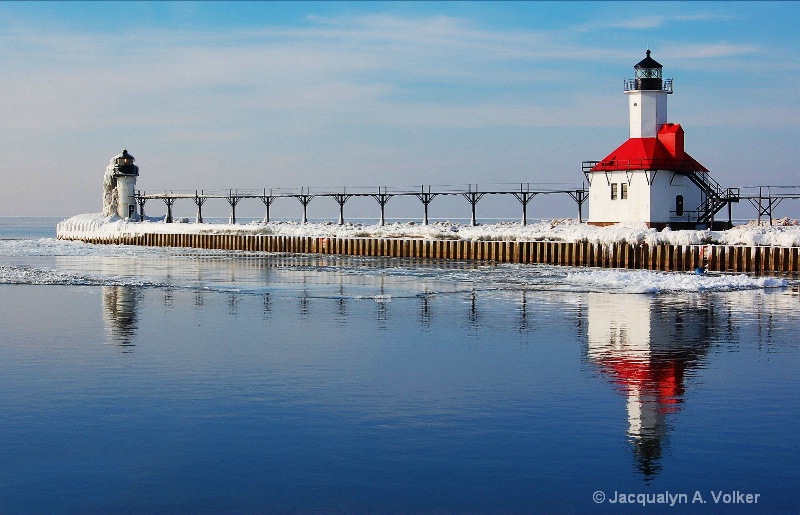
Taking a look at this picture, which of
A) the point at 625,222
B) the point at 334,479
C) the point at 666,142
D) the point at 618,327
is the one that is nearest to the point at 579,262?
the point at 625,222

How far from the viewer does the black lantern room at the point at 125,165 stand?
87.0m

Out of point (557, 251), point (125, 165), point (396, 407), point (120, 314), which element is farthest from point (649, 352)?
point (125, 165)

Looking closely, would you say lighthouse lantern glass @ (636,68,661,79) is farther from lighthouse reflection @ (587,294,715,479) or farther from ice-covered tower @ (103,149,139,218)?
ice-covered tower @ (103,149,139,218)

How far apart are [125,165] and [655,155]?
54581 millimetres

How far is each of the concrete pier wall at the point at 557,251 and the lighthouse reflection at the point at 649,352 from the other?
42.4ft

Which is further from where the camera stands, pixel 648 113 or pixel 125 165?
pixel 125 165

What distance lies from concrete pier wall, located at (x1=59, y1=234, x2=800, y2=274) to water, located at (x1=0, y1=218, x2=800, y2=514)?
14.6 metres

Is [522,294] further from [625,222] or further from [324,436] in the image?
[625,222]

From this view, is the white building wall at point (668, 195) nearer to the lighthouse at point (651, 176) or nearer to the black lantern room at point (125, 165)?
the lighthouse at point (651, 176)

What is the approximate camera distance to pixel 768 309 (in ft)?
77.5

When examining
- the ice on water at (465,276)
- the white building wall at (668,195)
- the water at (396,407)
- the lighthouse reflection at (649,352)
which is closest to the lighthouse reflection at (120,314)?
the water at (396,407)

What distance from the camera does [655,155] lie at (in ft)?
157

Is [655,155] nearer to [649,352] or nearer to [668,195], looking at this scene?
[668,195]

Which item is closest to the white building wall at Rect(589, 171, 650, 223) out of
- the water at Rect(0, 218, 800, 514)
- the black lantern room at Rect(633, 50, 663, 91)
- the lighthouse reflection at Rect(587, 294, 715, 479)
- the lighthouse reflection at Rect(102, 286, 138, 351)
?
the black lantern room at Rect(633, 50, 663, 91)
